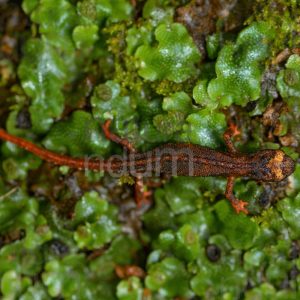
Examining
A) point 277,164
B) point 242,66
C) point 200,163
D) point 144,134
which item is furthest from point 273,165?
point 144,134

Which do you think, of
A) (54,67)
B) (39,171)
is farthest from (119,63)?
(39,171)

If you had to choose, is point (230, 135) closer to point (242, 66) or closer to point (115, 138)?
point (242, 66)

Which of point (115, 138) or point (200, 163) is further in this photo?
point (115, 138)

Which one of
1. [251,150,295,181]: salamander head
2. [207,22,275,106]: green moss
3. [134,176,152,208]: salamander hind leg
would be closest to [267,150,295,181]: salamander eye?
[251,150,295,181]: salamander head

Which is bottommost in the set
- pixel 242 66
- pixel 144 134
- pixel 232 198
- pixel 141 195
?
→ pixel 141 195

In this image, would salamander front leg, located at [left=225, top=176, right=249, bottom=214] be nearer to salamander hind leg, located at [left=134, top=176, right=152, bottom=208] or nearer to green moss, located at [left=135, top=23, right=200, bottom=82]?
salamander hind leg, located at [left=134, top=176, right=152, bottom=208]

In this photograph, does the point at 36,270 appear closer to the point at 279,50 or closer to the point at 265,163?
the point at 265,163

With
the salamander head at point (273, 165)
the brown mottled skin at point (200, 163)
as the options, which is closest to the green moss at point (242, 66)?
the brown mottled skin at point (200, 163)
